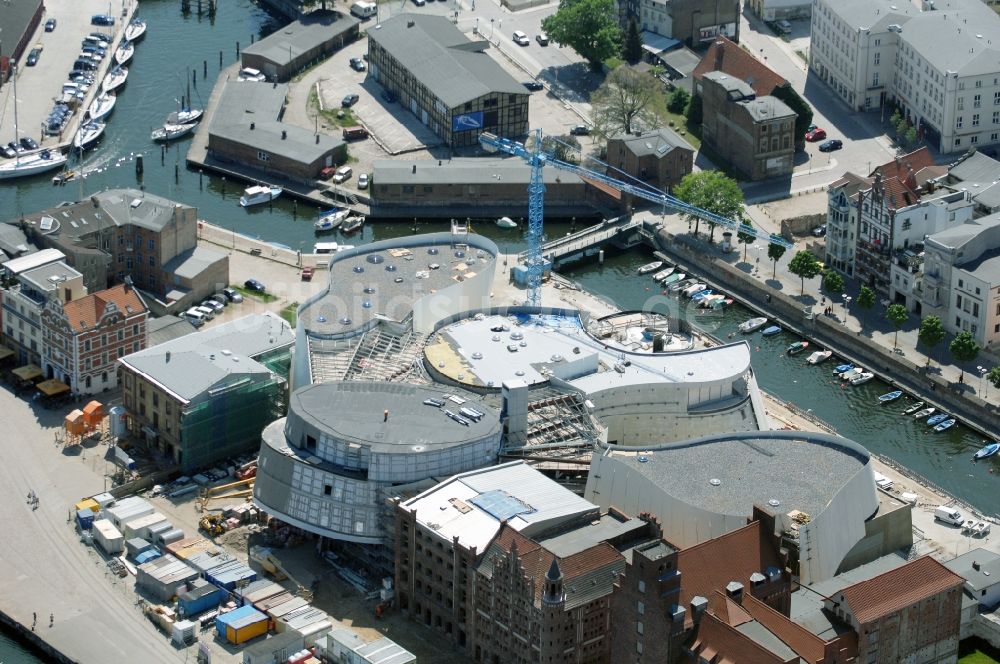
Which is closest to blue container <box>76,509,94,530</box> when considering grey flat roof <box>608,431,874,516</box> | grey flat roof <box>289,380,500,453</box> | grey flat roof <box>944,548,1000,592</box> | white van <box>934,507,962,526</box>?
grey flat roof <box>289,380,500,453</box>

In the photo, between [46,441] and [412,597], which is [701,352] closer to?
A: [412,597]

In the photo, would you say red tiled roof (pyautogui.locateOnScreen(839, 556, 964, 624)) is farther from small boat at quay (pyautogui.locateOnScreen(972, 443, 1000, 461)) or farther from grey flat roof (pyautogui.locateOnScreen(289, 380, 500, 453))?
small boat at quay (pyautogui.locateOnScreen(972, 443, 1000, 461))

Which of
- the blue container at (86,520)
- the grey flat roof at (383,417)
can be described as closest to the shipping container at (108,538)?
the blue container at (86,520)

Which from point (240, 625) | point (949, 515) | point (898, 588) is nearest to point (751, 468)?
point (898, 588)

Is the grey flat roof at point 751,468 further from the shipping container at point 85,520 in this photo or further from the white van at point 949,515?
the shipping container at point 85,520

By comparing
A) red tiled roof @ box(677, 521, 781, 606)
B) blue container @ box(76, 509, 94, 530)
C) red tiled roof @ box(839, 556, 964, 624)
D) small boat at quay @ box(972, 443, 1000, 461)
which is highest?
red tiled roof @ box(677, 521, 781, 606)

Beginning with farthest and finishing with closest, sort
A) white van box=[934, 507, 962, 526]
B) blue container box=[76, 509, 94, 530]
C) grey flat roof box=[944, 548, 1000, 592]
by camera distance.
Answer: white van box=[934, 507, 962, 526]
blue container box=[76, 509, 94, 530]
grey flat roof box=[944, 548, 1000, 592]
